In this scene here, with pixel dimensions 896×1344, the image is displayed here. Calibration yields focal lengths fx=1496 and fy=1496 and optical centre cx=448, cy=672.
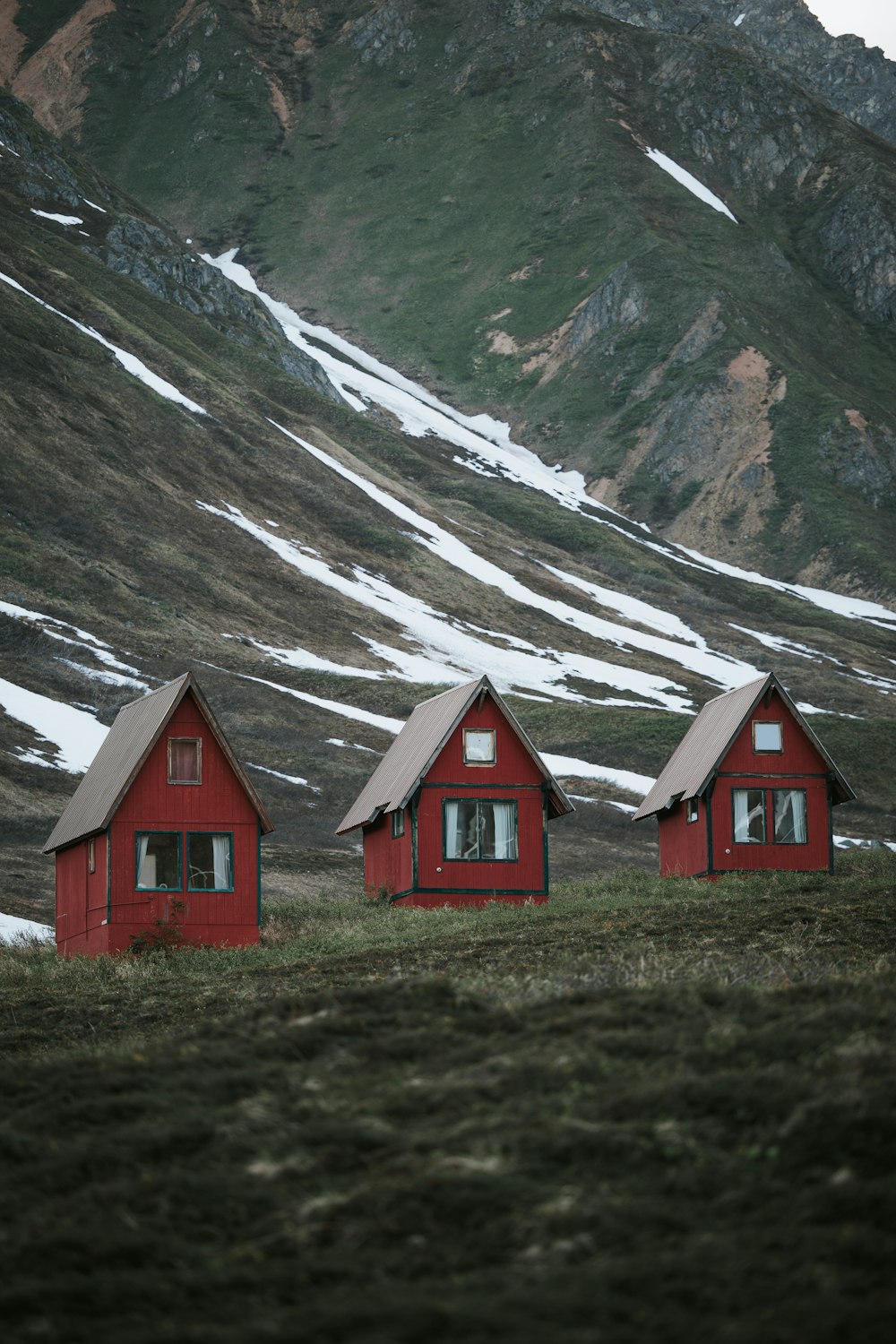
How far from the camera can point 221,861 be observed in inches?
1459

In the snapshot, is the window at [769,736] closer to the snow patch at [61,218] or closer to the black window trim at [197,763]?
the black window trim at [197,763]

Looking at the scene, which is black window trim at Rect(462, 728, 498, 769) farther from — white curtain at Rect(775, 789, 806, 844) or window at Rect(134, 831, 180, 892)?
window at Rect(134, 831, 180, 892)

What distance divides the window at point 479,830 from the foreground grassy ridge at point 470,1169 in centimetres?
2594

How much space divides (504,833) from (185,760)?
10.7 meters

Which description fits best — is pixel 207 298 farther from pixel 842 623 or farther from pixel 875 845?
pixel 875 845

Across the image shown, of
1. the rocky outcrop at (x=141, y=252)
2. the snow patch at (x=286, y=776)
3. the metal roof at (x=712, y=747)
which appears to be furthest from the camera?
the rocky outcrop at (x=141, y=252)

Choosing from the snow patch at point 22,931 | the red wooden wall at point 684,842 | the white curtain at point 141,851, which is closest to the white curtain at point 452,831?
the red wooden wall at point 684,842

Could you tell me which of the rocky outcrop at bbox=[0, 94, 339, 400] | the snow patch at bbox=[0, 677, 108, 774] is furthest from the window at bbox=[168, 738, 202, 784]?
the rocky outcrop at bbox=[0, 94, 339, 400]

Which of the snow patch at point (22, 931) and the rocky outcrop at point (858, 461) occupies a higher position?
the rocky outcrop at point (858, 461)

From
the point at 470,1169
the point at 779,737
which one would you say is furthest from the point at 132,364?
the point at 470,1169

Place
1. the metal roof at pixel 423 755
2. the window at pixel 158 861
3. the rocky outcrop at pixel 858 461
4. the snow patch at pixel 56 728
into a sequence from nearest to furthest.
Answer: the window at pixel 158 861 < the metal roof at pixel 423 755 < the snow patch at pixel 56 728 < the rocky outcrop at pixel 858 461

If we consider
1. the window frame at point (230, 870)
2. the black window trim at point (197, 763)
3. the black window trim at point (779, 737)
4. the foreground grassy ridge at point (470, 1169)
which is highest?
the black window trim at point (779, 737)

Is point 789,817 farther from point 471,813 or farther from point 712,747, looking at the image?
point 471,813

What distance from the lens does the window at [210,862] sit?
36750 mm
